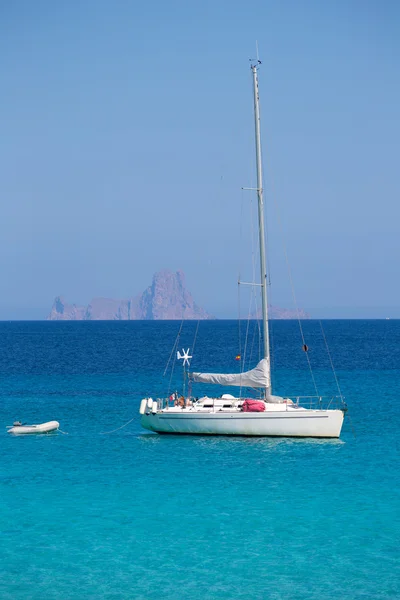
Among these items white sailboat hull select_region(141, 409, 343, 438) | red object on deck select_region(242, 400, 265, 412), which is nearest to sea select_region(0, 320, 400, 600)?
white sailboat hull select_region(141, 409, 343, 438)

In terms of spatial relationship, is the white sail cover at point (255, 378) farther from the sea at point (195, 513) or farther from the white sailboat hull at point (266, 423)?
the sea at point (195, 513)

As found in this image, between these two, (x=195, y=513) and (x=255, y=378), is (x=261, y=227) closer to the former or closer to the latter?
(x=255, y=378)

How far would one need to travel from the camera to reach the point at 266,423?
48.2 meters

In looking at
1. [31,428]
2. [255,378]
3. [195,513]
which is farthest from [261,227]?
[195,513]

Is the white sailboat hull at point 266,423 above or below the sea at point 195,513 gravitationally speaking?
above

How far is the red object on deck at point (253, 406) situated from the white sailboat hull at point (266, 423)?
0.39 metres

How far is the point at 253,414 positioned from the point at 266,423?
89 cm

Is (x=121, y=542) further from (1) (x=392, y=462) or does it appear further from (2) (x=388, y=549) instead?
(1) (x=392, y=462)

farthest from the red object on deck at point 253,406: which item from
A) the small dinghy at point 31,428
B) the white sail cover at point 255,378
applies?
the small dinghy at point 31,428

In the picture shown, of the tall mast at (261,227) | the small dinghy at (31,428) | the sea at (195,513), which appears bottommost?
the sea at (195,513)

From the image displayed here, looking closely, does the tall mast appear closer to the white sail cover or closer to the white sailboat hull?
the white sail cover

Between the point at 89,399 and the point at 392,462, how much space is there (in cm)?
3454

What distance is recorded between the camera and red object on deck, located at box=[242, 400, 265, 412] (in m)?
48.5

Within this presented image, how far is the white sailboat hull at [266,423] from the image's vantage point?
47.9 metres
